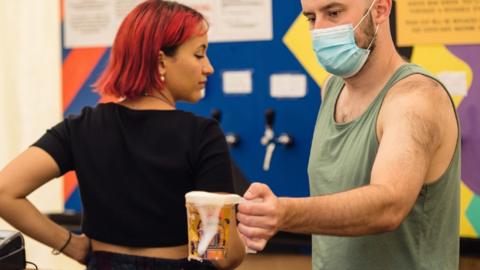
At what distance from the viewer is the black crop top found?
188 centimetres

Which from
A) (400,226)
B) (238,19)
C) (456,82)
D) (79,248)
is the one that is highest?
(238,19)

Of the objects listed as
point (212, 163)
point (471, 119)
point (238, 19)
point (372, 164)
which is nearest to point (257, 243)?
point (372, 164)

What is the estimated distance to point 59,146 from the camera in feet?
6.47

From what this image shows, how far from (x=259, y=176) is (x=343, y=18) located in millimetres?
1369

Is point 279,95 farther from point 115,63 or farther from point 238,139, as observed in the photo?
point 115,63

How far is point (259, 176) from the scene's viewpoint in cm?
307

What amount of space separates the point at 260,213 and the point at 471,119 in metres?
1.61

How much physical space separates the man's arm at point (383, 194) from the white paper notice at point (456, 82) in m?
1.13

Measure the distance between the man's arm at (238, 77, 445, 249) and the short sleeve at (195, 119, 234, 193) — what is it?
0.42 meters

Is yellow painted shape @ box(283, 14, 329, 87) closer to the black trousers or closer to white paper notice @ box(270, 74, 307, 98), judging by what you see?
white paper notice @ box(270, 74, 307, 98)

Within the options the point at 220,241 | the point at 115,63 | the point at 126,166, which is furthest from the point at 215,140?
the point at 220,241

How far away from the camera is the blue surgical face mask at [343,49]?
1.79 m

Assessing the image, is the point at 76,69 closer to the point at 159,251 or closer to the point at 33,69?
the point at 33,69

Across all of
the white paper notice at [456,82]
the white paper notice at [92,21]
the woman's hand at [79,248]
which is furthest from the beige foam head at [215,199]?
the white paper notice at [92,21]
